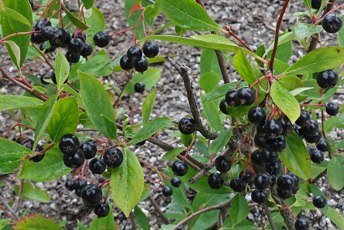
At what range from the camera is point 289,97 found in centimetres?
112

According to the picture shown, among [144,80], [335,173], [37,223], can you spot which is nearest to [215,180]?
[335,173]

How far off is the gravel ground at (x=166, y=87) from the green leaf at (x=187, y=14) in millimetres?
1384

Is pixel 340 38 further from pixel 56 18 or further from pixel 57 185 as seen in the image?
pixel 57 185

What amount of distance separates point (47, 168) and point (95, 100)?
0.27 m

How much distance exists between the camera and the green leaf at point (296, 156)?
138 cm

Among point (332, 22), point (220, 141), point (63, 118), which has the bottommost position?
point (220, 141)

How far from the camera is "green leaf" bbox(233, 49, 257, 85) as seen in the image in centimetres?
120

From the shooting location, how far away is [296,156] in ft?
4.59

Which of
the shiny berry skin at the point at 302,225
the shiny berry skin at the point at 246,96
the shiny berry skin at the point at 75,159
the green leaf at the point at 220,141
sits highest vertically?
the shiny berry skin at the point at 246,96

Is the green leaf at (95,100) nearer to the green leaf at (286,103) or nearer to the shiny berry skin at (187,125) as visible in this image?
the shiny berry skin at (187,125)

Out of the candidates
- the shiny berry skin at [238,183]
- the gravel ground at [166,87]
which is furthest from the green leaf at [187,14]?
the gravel ground at [166,87]

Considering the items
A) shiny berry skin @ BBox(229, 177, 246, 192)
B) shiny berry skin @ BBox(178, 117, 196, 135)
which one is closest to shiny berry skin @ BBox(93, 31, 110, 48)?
shiny berry skin @ BBox(178, 117, 196, 135)

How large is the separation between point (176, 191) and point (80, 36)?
107cm

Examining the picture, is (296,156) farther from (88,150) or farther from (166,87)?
(166,87)
